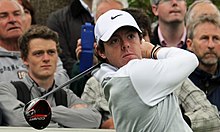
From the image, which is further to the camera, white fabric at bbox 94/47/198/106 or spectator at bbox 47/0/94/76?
spectator at bbox 47/0/94/76

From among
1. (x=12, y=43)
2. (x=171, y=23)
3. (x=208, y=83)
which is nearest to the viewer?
(x=208, y=83)

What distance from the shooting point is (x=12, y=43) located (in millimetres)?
7852

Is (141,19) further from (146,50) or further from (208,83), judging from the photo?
(146,50)

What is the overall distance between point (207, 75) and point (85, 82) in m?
1.23

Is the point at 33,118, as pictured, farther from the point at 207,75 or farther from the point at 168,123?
the point at 207,75

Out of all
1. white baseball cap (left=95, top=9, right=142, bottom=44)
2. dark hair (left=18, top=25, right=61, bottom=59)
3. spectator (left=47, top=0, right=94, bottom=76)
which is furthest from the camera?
spectator (left=47, top=0, right=94, bottom=76)

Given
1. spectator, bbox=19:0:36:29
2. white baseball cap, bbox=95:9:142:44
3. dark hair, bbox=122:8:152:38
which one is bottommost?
spectator, bbox=19:0:36:29

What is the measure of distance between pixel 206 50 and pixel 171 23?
1080 millimetres

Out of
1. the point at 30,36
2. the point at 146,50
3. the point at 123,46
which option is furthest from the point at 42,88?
the point at 123,46

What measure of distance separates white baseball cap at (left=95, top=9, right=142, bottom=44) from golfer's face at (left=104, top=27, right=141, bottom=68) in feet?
0.11

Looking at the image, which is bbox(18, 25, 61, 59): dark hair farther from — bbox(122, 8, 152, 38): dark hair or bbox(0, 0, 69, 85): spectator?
bbox(122, 8, 152, 38): dark hair

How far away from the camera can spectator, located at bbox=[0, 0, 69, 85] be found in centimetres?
743

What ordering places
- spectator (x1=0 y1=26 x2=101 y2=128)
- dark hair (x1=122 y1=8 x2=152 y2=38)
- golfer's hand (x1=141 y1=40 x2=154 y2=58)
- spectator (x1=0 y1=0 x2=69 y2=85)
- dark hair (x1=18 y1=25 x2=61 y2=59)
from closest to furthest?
golfer's hand (x1=141 y1=40 x2=154 y2=58) < dark hair (x1=122 y1=8 x2=152 y2=38) < spectator (x1=0 y1=26 x2=101 y2=128) < dark hair (x1=18 y1=25 x2=61 y2=59) < spectator (x1=0 y1=0 x2=69 y2=85)

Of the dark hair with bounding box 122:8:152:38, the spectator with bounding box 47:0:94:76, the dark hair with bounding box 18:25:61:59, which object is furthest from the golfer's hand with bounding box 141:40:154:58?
the spectator with bounding box 47:0:94:76
